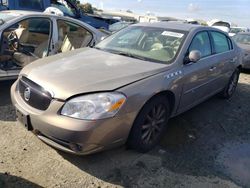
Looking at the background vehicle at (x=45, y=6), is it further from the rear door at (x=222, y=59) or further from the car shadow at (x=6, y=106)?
the rear door at (x=222, y=59)

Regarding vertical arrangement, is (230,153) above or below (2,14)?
below

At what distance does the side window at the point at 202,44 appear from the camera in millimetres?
4512

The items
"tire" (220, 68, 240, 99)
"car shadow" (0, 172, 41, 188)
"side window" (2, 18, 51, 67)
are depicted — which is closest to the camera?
"car shadow" (0, 172, 41, 188)

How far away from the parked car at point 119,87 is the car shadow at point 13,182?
44cm

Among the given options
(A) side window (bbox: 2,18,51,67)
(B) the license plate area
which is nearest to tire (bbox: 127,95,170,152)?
(B) the license plate area

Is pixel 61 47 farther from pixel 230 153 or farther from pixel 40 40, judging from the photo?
pixel 230 153

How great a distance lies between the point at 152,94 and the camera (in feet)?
11.6

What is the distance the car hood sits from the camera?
320 cm

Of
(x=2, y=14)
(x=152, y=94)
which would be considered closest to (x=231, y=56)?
(x=152, y=94)

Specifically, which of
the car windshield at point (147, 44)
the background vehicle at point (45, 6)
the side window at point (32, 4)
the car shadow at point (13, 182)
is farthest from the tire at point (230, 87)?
the side window at point (32, 4)

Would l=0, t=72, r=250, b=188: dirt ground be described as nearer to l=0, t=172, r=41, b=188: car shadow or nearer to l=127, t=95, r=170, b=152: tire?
l=0, t=172, r=41, b=188: car shadow

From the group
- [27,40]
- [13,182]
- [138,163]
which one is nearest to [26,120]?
[13,182]

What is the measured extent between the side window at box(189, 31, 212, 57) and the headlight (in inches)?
69.0

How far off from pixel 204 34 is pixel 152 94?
1.93 m
